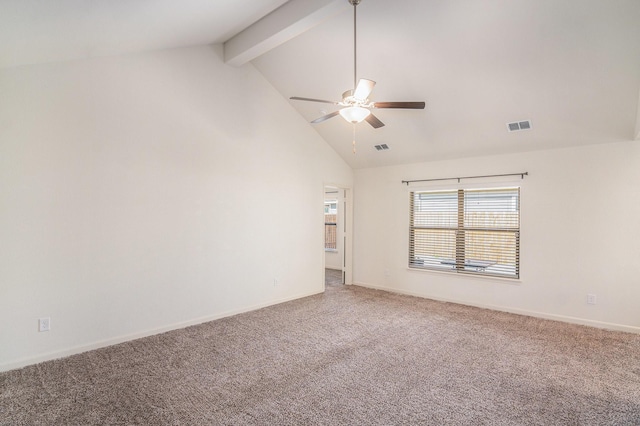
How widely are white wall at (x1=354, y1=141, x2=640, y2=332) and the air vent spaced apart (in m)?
0.61

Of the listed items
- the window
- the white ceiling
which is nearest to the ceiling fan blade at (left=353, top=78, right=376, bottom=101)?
the white ceiling

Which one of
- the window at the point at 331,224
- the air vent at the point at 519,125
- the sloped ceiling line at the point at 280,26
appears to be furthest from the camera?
the window at the point at 331,224

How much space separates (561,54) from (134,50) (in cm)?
455

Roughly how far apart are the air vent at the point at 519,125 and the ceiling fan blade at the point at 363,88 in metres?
2.53

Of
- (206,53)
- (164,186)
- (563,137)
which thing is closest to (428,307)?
(563,137)

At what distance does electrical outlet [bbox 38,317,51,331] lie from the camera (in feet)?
10.4

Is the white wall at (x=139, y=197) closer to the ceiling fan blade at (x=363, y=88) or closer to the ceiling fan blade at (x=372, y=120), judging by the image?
the ceiling fan blade at (x=372, y=120)

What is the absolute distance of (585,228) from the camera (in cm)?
444

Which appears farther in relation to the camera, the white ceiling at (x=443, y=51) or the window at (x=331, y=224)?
the window at (x=331, y=224)

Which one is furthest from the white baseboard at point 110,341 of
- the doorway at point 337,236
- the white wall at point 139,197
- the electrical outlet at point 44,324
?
the doorway at point 337,236

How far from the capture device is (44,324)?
320 cm

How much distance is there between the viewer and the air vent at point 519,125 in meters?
4.38

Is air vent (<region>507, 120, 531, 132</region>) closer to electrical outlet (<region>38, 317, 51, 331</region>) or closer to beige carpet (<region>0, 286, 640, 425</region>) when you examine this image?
beige carpet (<region>0, 286, 640, 425</region>)

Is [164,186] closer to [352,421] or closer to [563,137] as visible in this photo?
[352,421]
